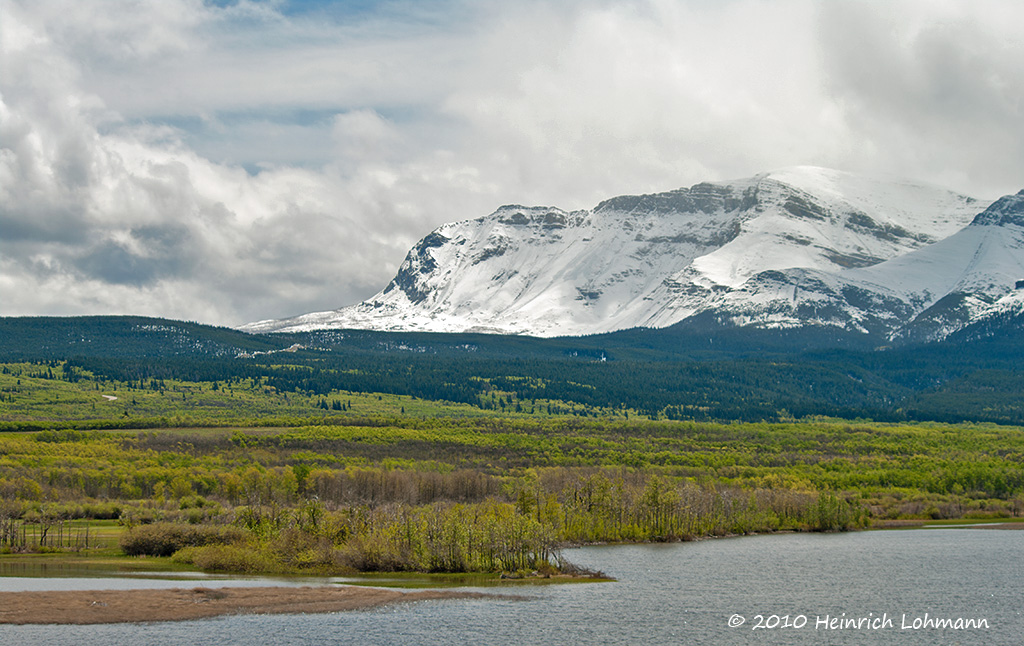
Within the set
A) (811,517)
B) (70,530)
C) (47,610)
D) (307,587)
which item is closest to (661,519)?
(811,517)

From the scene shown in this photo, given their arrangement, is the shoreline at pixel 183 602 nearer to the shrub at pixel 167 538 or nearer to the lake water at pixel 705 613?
the lake water at pixel 705 613

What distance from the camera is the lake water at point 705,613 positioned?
86.9 meters

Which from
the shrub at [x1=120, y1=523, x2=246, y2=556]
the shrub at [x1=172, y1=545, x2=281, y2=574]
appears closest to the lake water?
the shrub at [x1=172, y1=545, x2=281, y2=574]

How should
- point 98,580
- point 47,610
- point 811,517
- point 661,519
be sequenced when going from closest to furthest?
point 47,610 < point 98,580 < point 661,519 < point 811,517

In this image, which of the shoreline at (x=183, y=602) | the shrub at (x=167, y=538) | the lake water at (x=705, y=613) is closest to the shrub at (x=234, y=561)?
the shrub at (x=167, y=538)

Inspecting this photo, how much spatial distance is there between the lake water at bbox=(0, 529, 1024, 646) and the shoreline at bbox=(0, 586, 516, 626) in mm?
2426

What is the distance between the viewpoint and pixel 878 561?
13062 cm

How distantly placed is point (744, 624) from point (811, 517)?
3361 inches

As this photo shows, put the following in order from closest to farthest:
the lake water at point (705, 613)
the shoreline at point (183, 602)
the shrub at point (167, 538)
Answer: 1. the lake water at point (705, 613)
2. the shoreline at point (183, 602)
3. the shrub at point (167, 538)

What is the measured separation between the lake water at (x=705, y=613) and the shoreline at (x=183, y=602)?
2.43 metres

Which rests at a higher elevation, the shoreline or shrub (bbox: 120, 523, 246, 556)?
shrub (bbox: 120, 523, 246, 556)

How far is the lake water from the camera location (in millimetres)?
86875

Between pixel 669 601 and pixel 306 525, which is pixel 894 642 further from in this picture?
pixel 306 525

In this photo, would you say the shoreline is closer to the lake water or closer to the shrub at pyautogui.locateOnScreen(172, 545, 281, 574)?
the lake water
